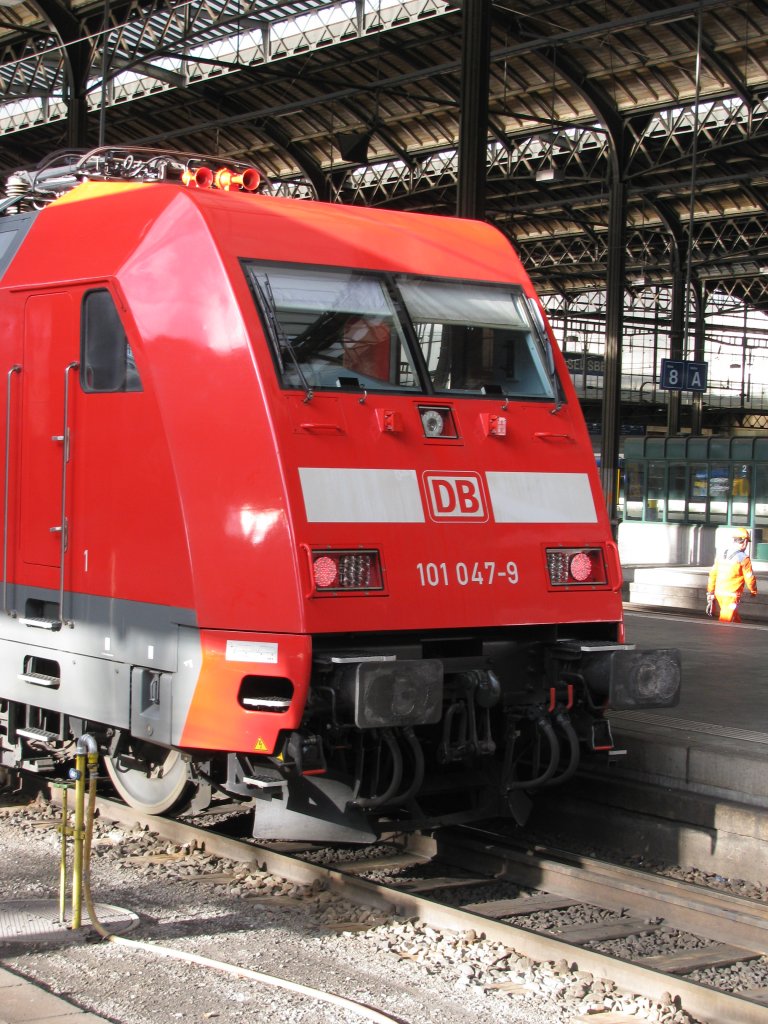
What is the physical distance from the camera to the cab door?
7.34 m

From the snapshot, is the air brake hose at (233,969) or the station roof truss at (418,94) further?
the station roof truss at (418,94)

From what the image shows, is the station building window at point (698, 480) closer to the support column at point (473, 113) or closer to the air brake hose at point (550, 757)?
the support column at point (473, 113)

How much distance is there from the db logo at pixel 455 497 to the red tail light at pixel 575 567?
51 centimetres

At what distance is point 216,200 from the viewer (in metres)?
6.98

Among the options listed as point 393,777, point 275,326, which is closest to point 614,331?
point 275,326

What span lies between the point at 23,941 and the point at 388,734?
1.97 metres

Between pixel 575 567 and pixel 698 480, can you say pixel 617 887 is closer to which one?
pixel 575 567

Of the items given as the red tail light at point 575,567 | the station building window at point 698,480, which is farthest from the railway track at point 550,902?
the station building window at point 698,480

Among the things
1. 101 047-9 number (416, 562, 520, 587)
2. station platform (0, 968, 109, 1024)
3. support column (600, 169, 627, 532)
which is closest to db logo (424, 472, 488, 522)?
101 047-9 number (416, 562, 520, 587)

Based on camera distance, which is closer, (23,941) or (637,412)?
(23,941)

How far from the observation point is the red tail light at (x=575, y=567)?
724 cm

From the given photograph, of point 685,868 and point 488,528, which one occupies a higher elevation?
point 488,528

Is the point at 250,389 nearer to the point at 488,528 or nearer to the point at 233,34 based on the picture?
the point at 488,528

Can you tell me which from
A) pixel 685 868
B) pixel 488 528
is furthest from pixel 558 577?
pixel 685 868
